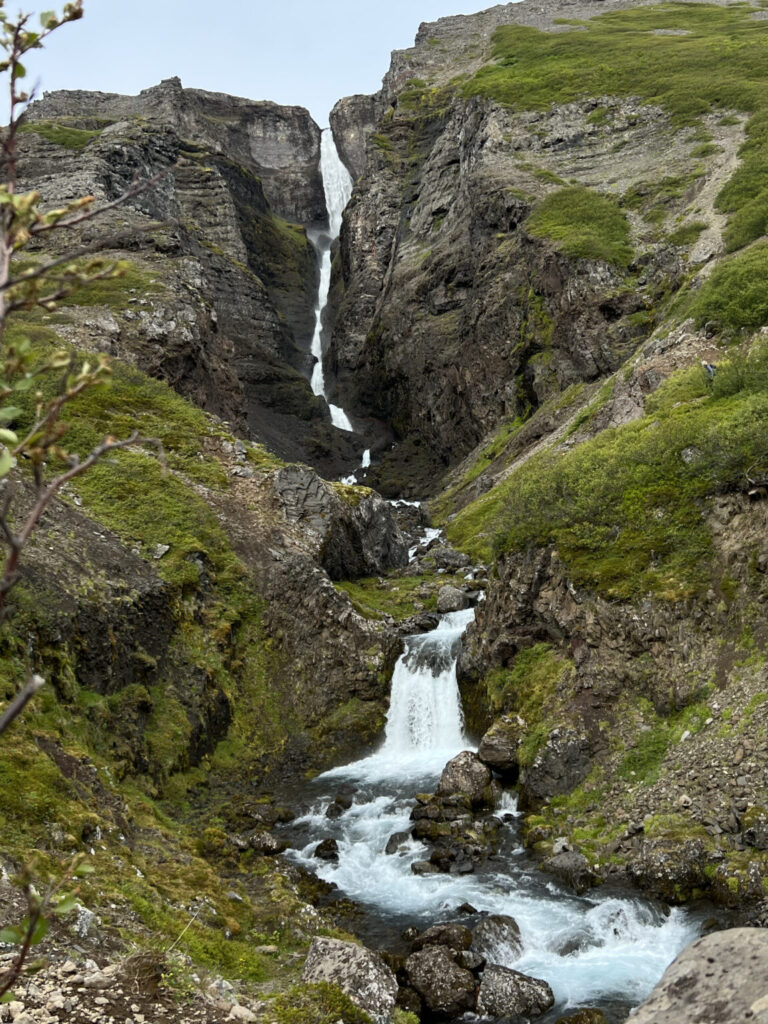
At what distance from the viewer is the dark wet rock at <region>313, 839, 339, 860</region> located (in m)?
20.1

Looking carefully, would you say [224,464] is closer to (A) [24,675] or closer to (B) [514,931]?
(A) [24,675]

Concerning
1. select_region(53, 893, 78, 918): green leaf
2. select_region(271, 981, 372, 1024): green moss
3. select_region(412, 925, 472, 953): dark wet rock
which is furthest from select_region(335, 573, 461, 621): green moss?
select_region(53, 893, 78, 918): green leaf

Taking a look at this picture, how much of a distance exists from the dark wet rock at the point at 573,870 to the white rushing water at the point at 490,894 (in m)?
0.26

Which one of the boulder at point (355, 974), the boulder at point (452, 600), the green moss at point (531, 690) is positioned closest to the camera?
the boulder at point (355, 974)

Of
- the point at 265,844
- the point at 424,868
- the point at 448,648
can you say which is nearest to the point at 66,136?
the point at 448,648

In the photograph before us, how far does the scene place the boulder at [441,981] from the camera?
1312 cm

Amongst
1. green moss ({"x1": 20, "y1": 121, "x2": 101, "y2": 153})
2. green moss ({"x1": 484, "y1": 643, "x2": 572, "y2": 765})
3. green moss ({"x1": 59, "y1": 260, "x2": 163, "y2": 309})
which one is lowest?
green moss ({"x1": 484, "y1": 643, "x2": 572, "y2": 765})

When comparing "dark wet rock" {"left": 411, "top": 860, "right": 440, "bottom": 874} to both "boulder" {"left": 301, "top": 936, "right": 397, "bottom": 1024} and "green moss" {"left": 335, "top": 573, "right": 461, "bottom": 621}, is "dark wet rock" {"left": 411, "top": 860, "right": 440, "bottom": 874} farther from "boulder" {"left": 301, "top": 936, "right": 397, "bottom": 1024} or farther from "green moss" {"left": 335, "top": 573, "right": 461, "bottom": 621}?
"green moss" {"left": 335, "top": 573, "right": 461, "bottom": 621}

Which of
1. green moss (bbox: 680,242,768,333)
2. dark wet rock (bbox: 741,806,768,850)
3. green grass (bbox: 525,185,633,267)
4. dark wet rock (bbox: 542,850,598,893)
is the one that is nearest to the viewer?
dark wet rock (bbox: 741,806,768,850)

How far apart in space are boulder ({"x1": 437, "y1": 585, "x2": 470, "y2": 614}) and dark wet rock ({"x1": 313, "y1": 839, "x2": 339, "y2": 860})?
55.6ft

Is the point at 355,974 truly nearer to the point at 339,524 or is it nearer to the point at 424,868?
the point at 424,868

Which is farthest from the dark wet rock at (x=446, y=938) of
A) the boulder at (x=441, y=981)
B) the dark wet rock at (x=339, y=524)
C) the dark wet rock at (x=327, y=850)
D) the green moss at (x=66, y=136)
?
the green moss at (x=66, y=136)

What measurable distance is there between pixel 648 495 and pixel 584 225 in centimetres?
4413

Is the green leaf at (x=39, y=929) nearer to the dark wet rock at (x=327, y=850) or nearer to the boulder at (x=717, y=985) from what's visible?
the boulder at (x=717, y=985)
